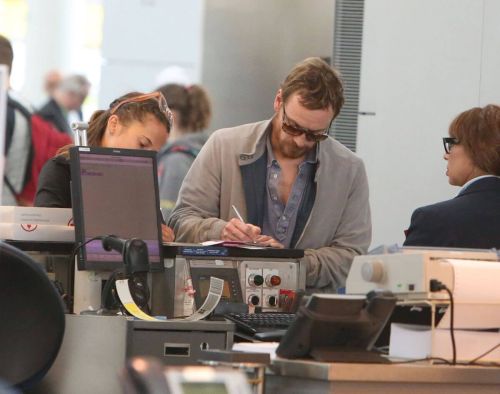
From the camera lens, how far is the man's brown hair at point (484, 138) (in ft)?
14.7

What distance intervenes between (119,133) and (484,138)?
1.31 metres

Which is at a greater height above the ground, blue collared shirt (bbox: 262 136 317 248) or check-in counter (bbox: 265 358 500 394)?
blue collared shirt (bbox: 262 136 317 248)

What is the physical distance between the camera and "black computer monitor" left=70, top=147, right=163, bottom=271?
355 centimetres

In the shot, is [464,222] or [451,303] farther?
[464,222]

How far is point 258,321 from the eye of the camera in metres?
3.43

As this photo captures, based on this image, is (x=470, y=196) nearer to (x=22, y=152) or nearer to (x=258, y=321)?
(x=258, y=321)

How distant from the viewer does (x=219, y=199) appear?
14.1ft

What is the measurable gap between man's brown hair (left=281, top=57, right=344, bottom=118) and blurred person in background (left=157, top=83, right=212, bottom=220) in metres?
1.88

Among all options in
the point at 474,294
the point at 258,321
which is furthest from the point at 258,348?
the point at 474,294

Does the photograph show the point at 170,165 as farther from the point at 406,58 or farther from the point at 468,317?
the point at 468,317

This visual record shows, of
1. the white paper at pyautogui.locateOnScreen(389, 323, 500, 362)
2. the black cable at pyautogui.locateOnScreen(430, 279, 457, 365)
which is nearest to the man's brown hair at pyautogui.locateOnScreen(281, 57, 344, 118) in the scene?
the white paper at pyautogui.locateOnScreen(389, 323, 500, 362)

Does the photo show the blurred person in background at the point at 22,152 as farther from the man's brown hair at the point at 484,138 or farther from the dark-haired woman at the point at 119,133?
the man's brown hair at the point at 484,138

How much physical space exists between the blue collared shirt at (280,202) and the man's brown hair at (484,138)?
0.59 meters

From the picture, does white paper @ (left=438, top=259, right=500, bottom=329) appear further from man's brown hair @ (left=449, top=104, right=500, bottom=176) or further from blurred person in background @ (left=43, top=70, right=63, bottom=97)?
blurred person in background @ (left=43, top=70, right=63, bottom=97)
